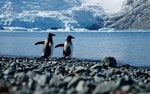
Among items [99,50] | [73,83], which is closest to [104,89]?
[73,83]

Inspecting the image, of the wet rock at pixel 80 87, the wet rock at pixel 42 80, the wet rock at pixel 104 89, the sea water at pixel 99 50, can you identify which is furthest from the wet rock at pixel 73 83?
the sea water at pixel 99 50

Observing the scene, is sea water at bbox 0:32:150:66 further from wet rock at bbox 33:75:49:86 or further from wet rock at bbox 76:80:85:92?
wet rock at bbox 76:80:85:92

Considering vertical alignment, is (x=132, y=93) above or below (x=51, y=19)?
above

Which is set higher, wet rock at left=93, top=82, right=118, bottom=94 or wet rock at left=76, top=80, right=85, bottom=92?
wet rock at left=93, top=82, right=118, bottom=94

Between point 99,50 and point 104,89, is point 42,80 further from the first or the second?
point 99,50

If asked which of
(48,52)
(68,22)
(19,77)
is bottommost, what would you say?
(68,22)

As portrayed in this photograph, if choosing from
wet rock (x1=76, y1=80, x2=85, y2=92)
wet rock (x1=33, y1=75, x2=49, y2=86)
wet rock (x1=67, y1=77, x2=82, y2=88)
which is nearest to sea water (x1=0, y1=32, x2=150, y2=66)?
wet rock (x1=33, y1=75, x2=49, y2=86)

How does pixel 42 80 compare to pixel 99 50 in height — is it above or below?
above

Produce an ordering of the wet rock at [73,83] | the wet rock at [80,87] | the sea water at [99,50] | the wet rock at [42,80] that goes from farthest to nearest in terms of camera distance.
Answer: the sea water at [99,50] → the wet rock at [42,80] → the wet rock at [73,83] → the wet rock at [80,87]

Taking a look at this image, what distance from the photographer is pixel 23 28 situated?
159 m

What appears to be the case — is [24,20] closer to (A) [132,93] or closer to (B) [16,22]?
(B) [16,22]

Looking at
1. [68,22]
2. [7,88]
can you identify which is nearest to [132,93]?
[7,88]

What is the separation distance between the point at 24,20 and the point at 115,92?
156 metres

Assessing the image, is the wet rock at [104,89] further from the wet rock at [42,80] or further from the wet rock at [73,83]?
the wet rock at [42,80]
